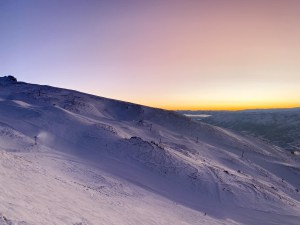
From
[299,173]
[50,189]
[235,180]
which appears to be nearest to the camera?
[50,189]

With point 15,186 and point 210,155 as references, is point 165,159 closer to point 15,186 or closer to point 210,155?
point 210,155

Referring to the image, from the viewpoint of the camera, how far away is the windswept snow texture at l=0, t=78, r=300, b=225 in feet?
68.5

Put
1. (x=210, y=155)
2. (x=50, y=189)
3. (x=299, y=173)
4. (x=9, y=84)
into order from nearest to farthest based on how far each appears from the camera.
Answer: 1. (x=50, y=189)
2. (x=210, y=155)
3. (x=299, y=173)
4. (x=9, y=84)

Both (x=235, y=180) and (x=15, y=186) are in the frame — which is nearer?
(x=15, y=186)

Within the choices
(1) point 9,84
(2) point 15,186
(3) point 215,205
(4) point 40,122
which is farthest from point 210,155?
(1) point 9,84

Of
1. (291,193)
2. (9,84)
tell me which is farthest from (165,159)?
(9,84)

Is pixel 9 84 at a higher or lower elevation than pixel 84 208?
higher

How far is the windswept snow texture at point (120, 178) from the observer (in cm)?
2088

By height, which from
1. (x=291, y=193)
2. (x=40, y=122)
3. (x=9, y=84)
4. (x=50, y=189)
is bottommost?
(x=291, y=193)

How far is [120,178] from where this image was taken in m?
34.4

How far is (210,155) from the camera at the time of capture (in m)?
56.9

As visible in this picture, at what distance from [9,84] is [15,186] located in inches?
3126

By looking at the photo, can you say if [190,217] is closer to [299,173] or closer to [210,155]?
[210,155]

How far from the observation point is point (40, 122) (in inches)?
2015
